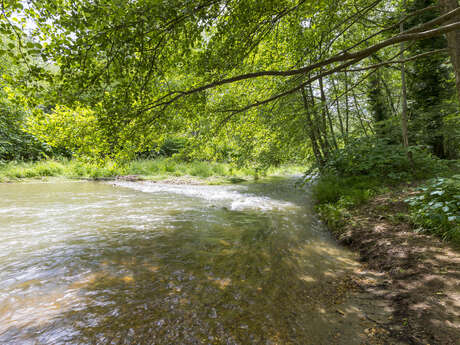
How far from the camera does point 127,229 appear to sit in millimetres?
5012

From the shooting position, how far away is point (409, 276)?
2.63m

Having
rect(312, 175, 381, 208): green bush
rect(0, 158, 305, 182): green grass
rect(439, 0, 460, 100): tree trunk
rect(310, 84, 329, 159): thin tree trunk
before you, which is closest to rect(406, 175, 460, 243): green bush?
rect(439, 0, 460, 100): tree trunk

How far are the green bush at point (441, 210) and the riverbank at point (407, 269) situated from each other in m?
0.17

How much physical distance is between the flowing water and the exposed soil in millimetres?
391

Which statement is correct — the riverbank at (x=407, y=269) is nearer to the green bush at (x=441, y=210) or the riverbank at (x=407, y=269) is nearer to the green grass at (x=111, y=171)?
the green bush at (x=441, y=210)

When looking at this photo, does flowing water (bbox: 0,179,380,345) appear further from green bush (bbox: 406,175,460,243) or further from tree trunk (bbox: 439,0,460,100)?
tree trunk (bbox: 439,0,460,100)

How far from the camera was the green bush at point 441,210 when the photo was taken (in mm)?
3146

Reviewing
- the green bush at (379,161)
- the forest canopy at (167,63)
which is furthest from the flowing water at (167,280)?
the green bush at (379,161)

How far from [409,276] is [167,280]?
3158 millimetres

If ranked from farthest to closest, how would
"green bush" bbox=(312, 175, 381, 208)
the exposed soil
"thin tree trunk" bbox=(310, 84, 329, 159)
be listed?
"thin tree trunk" bbox=(310, 84, 329, 159) → "green bush" bbox=(312, 175, 381, 208) → the exposed soil

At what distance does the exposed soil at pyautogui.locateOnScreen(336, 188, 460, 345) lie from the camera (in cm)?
186

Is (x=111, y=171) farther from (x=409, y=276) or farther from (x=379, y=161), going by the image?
(x=409, y=276)

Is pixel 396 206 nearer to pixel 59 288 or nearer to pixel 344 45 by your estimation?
pixel 344 45

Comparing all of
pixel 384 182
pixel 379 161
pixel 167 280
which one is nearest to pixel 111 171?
pixel 167 280
